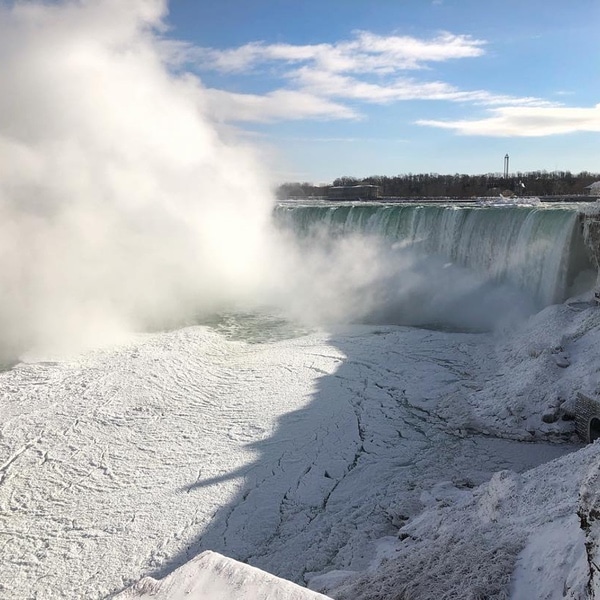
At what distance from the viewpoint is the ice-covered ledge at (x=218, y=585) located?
3.16 meters

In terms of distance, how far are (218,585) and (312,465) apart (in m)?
4.04

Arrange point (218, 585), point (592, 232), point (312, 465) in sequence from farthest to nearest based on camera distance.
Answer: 1. point (592, 232)
2. point (312, 465)
3. point (218, 585)

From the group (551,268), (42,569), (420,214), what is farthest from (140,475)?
(420,214)

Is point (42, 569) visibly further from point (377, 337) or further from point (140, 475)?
point (377, 337)

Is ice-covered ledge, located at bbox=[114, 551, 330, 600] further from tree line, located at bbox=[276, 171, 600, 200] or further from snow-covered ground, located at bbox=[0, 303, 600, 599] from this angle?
tree line, located at bbox=[276, 171, 600, 200]

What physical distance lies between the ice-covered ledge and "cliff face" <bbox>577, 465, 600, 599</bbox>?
1347mm

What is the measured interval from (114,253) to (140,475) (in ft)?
39.4

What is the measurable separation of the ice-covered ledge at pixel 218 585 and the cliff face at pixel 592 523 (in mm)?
1347

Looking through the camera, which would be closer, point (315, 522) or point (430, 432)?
point (315, 522)

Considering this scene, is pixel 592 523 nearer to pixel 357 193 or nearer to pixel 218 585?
pixel 218 585

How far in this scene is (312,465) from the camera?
7.34 m

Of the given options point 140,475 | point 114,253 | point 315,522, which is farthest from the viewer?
point 114,253

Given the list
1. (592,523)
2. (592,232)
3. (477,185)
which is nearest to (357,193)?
(477,185)

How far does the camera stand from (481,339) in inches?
510
